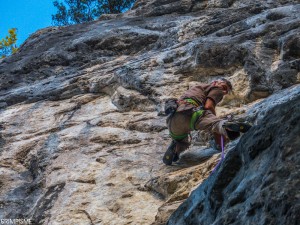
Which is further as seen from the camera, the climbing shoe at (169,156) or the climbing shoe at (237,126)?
the climbing shoe at (169,156)

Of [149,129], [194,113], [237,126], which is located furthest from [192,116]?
[149,129]

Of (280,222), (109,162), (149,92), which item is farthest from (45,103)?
(280,222)

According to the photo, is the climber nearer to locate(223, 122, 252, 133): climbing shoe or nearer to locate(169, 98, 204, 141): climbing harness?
locate(169, 98, 204, 141): climbing harness

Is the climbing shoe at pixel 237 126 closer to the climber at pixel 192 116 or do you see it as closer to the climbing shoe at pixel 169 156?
the climber at pixel 192 116

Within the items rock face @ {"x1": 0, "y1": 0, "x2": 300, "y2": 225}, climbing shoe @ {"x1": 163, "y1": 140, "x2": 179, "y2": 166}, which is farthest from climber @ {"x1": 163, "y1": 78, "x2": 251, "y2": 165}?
rock face @ {"x1": 0, "y1": 0, "x2": 300, "y2": 225}

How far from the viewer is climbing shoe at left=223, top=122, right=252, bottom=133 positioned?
5480 mm

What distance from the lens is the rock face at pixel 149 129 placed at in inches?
132

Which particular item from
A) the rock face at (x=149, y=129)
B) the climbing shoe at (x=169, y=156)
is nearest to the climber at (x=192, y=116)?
the climbing shoe at (x=169, y=156)

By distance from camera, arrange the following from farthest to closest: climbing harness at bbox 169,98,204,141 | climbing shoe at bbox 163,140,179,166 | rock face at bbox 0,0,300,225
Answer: climbing shoe at bbox 163,140,179,166, climbing harness at bbox 169,98,204,141, rock face at bbox 0,0,300,225

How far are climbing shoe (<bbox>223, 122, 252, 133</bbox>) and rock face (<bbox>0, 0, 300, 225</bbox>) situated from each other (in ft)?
1.04

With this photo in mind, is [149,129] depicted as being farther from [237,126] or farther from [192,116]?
[237,126]

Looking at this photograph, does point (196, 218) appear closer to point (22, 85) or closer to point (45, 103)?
point (45, 103)

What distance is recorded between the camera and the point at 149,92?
9.17 m

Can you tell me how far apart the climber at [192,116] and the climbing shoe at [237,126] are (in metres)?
0.28
